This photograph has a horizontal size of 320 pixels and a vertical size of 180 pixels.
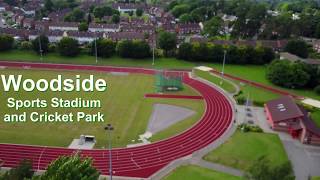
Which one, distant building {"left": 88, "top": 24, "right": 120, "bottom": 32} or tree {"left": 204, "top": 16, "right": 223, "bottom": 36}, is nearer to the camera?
tree {"left": 204, "top": 16, "right": 223, "bottom": 36}

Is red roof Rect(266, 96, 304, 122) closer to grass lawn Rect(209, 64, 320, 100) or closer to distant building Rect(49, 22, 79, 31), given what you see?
grass lawn Rect(209, 64, 320, 100)

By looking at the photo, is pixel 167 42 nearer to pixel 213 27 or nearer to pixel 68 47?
pixel 68 47

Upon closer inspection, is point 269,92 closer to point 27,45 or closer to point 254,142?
A: point 254,142

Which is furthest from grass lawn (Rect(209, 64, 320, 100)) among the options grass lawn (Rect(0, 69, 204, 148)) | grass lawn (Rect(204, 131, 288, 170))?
grass lawn (Rect(204, 131, 288, 170))

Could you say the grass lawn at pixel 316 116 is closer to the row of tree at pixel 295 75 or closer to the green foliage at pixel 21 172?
the row of tree at pixel 295 75

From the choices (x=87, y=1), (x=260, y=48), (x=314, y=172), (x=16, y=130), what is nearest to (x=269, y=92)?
(x=260, y=48)
